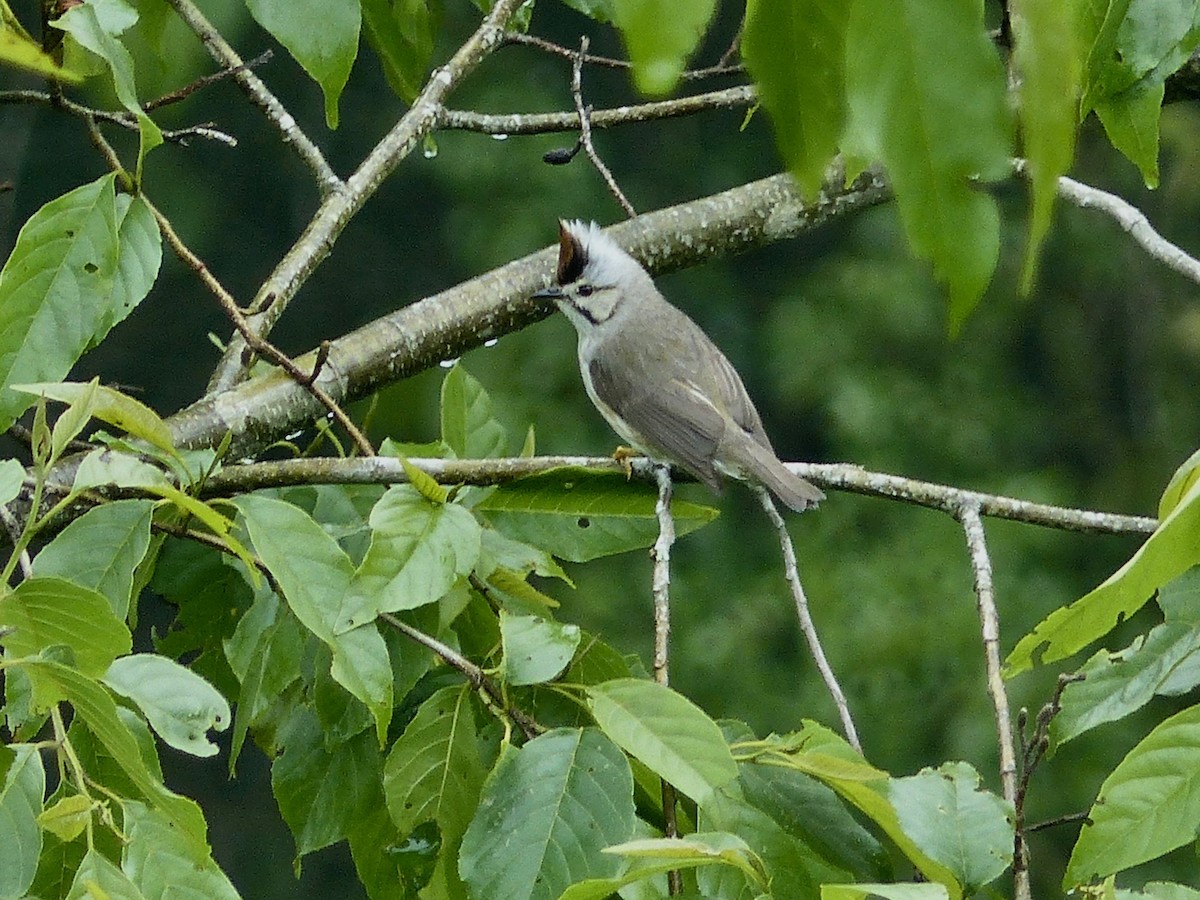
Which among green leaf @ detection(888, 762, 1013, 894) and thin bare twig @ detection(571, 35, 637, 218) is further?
thin bare twig @ detection(571, 35, 637, 218)

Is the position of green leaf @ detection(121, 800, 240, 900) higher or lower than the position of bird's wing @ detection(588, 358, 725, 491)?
lower

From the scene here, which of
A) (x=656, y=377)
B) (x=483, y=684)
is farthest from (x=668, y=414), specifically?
(x=483, y=684)

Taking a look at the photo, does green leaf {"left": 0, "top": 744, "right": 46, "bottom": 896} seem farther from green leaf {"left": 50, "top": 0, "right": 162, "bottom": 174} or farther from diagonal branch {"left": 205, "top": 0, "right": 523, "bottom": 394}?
diagonal branch {"left": 205, "top": 0, "right": 523, "bottom": 394}

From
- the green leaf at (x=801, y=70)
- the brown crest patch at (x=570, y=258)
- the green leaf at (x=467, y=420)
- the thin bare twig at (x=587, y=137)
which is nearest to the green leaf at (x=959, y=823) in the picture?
the green leaf at (x=801, y=70)

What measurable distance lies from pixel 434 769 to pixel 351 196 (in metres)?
0.92

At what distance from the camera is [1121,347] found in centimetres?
980

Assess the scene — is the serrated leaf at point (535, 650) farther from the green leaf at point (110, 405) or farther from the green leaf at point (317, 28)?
the green leaf at point (317, 28)

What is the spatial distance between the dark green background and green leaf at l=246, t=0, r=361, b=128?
20.8ft

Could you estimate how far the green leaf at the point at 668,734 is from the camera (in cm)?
113

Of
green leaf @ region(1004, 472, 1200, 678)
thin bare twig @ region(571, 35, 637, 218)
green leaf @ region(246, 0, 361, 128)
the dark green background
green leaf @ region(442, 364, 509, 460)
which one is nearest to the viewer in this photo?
green leaf @ region(1004, 472, 1200, 678)

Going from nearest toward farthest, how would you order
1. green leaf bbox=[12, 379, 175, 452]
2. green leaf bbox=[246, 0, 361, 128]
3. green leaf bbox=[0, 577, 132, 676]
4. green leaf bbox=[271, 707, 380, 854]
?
green leaf bbox=[0, 577, 132, 676], green leaf bbox=[12, 379, 175, 452], green leaf bbox=[246, 0, 361, 128], green leaf bbox=[271, 707, 380, 854]

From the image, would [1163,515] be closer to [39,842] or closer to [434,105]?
[39,842]

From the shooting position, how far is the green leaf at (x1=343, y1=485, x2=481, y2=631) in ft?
4.16

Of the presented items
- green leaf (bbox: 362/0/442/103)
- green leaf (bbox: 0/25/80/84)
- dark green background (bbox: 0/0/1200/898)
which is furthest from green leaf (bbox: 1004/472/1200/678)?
dark green background (bbox: 0/0/1200/898)
